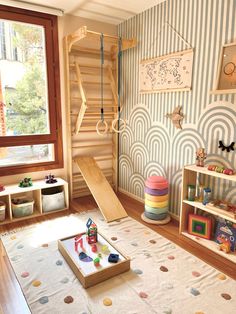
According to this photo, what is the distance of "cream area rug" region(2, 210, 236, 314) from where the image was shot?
5.46ft

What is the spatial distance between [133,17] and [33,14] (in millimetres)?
1287

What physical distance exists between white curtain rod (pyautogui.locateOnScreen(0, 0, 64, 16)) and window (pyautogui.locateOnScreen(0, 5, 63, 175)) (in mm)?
102

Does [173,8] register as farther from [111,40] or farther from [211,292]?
[211,292]

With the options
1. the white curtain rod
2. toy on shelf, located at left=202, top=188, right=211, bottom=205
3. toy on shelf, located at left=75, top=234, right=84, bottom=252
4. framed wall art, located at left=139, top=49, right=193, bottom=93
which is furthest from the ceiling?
toy on shelf, located at left=75, top=234, right=84, bottom=252

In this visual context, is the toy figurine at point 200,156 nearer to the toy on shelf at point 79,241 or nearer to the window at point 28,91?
the toy on shelf at point 79,241


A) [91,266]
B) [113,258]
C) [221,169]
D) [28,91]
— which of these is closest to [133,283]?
[113,258]

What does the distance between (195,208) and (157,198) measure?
0.43 meters

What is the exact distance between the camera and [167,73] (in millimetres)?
2838

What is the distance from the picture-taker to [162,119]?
119 inches

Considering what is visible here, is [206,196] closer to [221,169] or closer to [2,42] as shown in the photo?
[221,169]

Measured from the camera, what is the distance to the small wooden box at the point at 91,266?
183cm

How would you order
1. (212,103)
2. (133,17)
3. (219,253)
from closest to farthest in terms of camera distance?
(219,253) < (212,103) < (133,17)

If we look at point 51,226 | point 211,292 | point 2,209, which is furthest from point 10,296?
point 211,292

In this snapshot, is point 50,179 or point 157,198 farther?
point 50,179
